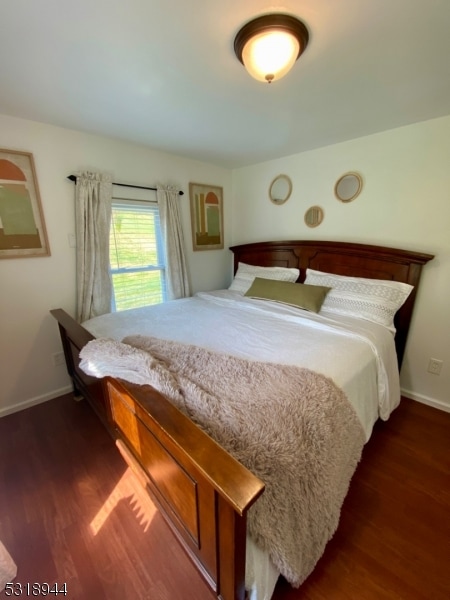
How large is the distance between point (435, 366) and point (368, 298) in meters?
0.82

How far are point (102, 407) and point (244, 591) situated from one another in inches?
48.6

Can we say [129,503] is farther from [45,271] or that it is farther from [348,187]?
[348,187]

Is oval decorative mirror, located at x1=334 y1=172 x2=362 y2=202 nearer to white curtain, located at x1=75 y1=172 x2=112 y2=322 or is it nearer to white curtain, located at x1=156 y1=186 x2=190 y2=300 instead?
white curtain, located at x1=156 y1=186 x2=190 y2=300

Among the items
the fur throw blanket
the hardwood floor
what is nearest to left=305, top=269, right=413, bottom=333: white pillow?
the hardwood floor

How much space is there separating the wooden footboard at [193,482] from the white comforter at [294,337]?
25.1 inches

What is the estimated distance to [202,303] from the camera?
2.58m

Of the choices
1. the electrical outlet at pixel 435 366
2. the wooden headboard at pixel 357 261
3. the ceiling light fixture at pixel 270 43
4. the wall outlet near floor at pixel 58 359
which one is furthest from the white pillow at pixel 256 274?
the wall outlet near floor at pixel 58 359

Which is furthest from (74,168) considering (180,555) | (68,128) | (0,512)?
(180,555)

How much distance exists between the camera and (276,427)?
93 cm

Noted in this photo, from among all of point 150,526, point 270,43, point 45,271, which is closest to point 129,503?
point 150,526

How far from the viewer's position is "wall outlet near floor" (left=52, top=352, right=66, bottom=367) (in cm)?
225

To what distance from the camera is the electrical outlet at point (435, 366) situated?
6.82ft

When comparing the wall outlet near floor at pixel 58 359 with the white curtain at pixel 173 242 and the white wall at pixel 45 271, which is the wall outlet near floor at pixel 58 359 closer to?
the white wall at pixel 45 271

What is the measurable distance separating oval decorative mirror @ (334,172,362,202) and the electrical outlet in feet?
5.11
